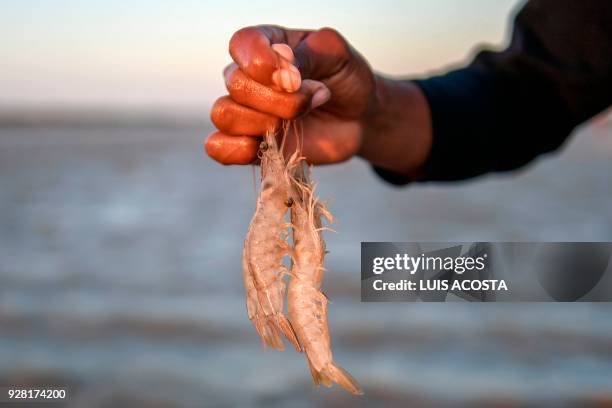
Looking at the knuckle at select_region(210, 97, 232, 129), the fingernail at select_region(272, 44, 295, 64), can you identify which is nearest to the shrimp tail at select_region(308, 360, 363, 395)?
the knuckle at select_region(210, 97, 232, 129)

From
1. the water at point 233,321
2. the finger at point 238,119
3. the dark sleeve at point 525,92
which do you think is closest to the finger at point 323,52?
the finger at point 238,119

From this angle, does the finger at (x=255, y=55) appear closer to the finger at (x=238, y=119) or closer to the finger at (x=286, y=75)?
the finger at (x=286, y=75)

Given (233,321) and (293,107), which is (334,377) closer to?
(293,107)

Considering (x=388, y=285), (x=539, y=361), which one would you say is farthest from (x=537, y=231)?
(x=388, y=285)

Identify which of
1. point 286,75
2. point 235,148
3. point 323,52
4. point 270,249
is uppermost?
point 323,52

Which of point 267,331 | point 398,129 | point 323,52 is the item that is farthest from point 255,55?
point 398,129

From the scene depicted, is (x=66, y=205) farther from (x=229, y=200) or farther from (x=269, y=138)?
(x=269, y=138)
